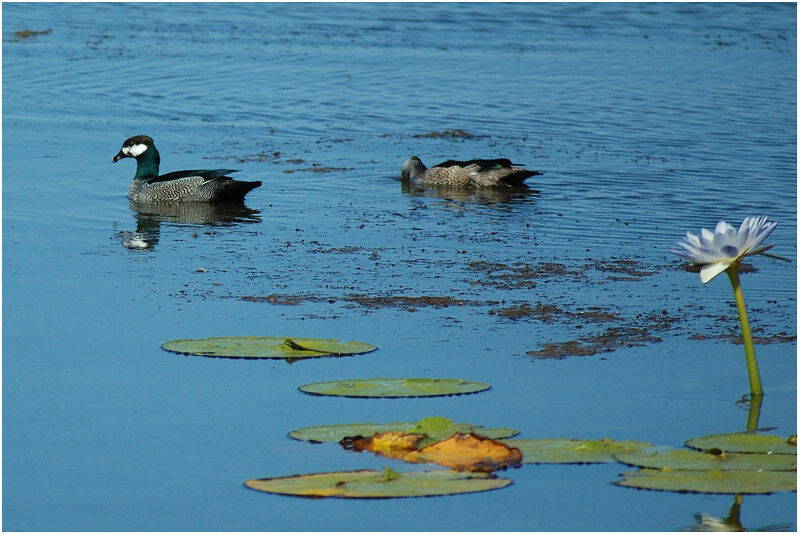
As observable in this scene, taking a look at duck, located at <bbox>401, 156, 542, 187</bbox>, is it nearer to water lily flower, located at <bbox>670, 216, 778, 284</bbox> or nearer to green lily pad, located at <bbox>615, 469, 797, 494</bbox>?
water lily flower, located at <bbox>670, 216, 778, 284</bbox>

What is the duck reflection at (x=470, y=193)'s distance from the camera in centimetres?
1477

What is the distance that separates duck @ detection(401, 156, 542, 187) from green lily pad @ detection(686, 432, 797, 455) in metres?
9.15

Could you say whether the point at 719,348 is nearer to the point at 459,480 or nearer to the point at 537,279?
the point at 537,279

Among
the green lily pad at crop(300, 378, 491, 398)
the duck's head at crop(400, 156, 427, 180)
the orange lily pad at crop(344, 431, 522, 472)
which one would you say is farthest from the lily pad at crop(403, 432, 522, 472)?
the duck's head at crop(400, 156, 427, 180)

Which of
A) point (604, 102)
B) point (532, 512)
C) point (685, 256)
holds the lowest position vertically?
point (532, 512)

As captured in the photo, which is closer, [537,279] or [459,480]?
[459,480]

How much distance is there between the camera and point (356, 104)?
21.5 metres

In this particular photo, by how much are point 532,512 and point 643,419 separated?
1.44 metres

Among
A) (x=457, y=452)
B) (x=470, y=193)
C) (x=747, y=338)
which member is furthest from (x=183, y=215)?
(x=457, y=452)

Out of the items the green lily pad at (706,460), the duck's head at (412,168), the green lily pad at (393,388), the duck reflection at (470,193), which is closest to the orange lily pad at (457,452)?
the green lily pad at (706,460)

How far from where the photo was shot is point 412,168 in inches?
611

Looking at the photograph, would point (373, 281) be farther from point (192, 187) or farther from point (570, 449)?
point (192, 187)

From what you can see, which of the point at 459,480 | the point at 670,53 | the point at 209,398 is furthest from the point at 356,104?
the point at 459,480

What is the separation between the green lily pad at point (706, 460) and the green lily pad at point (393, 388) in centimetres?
131
